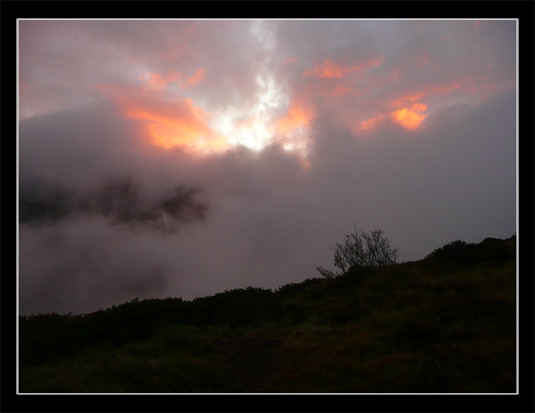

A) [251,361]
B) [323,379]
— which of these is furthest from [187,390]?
[323,379]

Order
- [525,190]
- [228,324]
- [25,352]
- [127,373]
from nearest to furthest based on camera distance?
[525,190] → [127,373] → [25,352] → [228,324]

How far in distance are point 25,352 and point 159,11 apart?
8.35 m

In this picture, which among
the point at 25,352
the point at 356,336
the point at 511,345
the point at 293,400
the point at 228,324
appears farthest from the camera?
the point at 228,324

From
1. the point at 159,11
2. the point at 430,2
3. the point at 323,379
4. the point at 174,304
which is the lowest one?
the point at 323,379

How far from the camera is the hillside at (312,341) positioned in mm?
5559

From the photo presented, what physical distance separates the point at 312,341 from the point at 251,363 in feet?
6.69

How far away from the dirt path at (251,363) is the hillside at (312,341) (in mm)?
28

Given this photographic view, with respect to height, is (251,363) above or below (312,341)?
below

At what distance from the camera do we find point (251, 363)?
7.50 m

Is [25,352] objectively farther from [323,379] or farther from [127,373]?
[323,379]

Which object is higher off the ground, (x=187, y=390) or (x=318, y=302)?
(x=318, y=302)

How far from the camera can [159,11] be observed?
481 centimetres

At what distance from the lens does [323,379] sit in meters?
5.95

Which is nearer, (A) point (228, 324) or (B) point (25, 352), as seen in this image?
(B) point (25, 352)
